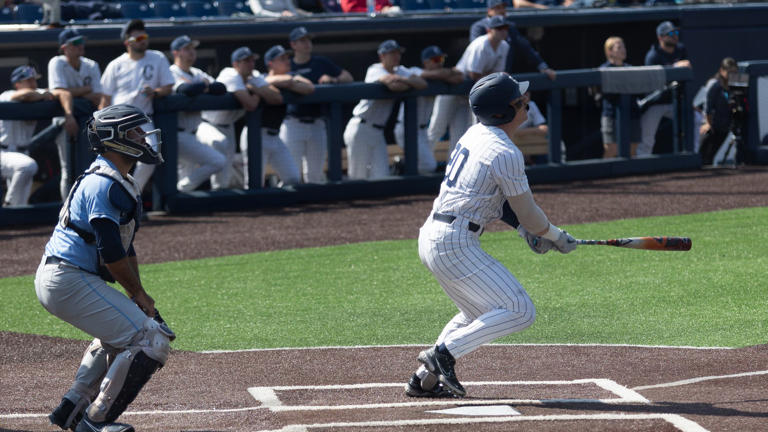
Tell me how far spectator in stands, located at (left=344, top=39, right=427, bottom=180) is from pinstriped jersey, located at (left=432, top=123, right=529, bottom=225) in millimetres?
7676

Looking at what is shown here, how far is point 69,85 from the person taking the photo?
11438mm

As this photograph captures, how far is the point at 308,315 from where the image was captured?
7590mm

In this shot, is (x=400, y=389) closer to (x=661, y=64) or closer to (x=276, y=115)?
(x=276, y=115)

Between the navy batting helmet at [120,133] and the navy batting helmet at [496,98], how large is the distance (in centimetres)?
146

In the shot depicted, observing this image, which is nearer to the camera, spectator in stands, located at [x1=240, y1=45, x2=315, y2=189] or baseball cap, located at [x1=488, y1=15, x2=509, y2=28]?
spectator in stands, located at [x1=240, y1=45, x2=315, y2=189]

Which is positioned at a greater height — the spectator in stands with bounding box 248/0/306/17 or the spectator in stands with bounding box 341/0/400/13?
the spectator in stands with bounding box 248/0/306/17

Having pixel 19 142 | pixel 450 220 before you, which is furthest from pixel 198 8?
pixel 450 220

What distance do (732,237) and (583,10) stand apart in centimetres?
722

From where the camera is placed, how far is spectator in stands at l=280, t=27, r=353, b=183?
12.6m

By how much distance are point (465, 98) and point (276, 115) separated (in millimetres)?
2308

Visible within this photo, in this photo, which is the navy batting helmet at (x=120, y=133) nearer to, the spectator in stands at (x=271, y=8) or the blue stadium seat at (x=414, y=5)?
the spectator in stands at (x=271, y=8)

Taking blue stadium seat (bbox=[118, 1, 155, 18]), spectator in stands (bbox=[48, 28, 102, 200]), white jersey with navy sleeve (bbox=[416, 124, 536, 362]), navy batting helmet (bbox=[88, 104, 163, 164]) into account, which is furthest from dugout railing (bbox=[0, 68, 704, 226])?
white jersey with navy sleeve (bbox=[416, 124, 536, 362])

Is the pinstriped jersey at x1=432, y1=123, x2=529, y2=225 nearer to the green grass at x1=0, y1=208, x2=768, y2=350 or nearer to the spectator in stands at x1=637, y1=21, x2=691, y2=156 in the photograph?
the green grass at x1=0, y1=208, x2=768, y2=350

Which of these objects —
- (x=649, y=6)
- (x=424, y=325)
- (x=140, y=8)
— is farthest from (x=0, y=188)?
(x=649, y=6)
